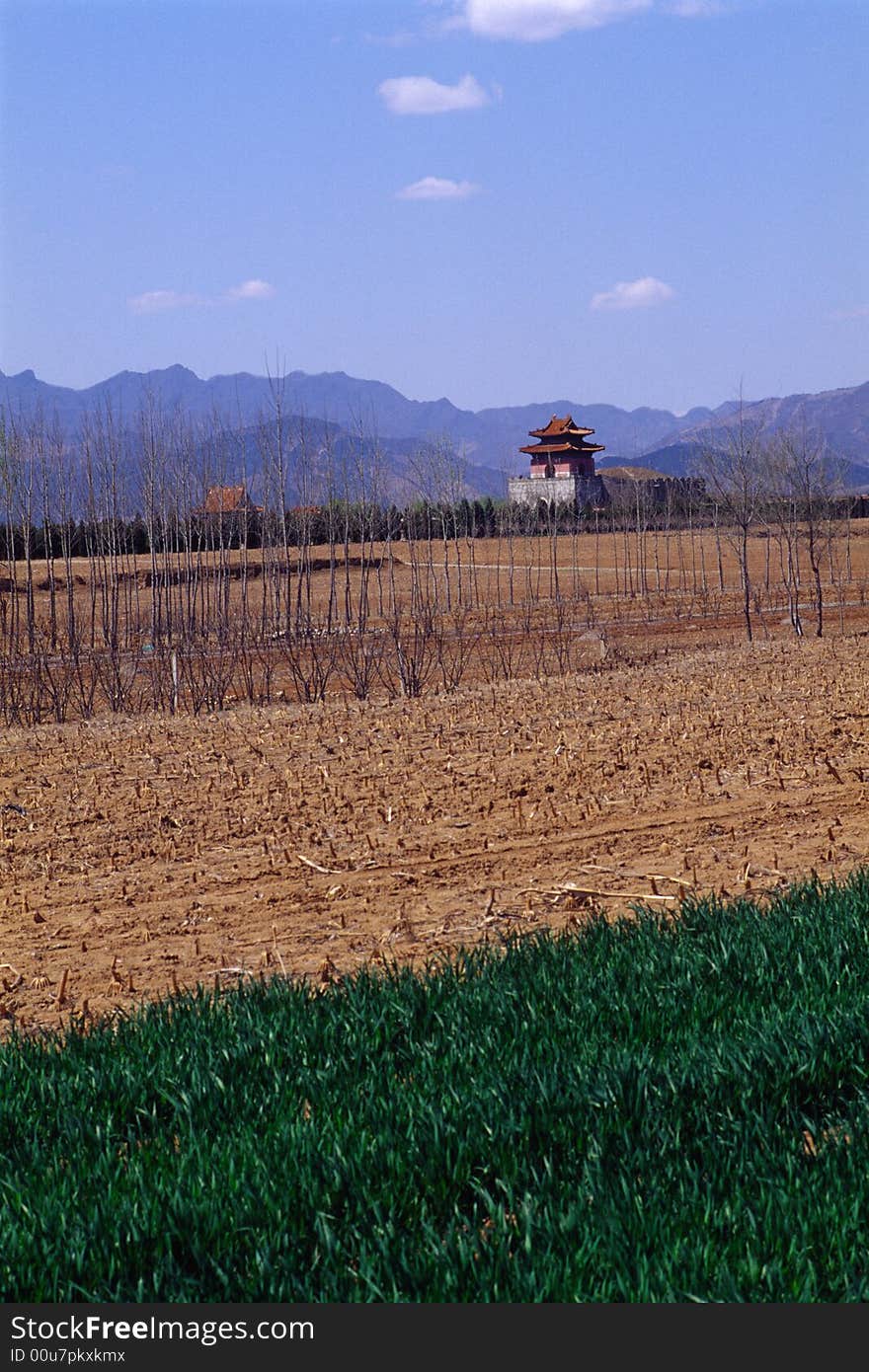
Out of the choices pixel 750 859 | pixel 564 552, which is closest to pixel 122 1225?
pixel 750 859

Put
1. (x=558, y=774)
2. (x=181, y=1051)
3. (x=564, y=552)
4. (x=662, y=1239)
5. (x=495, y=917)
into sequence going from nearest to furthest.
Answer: (x=662, y=1239), (x=181, y=1051), (x=495, y=917), (x=558, y=774), (x=564, y=552)

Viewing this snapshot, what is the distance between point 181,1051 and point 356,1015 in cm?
58

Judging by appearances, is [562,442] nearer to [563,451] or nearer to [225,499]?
[563,451]

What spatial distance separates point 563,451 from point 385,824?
77850 mm

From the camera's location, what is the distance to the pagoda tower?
274 ft

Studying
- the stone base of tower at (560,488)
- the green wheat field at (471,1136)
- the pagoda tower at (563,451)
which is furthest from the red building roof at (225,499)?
the pagoda tower at (563,451)

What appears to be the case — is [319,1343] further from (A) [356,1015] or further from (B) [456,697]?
(B) [456,697]

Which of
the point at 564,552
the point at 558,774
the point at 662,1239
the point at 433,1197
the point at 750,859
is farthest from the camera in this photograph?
the point at 564,552

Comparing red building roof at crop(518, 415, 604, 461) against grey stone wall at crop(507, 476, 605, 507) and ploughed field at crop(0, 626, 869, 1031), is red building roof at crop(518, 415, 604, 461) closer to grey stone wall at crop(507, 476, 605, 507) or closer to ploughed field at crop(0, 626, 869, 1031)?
grey stone wall at crop(507, 476, 605, 507)

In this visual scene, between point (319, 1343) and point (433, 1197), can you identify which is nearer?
point (319, 1343)

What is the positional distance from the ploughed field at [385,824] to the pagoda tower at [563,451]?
72.2 meters

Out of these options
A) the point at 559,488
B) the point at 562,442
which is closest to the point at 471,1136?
the point at 559,488

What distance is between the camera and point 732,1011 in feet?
14.3

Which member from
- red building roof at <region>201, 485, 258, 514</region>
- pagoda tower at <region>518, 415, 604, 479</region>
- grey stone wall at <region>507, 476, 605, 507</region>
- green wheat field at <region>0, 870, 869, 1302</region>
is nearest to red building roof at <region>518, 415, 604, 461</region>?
pagoda tower at <region>518, 415, 604, 479</region>
